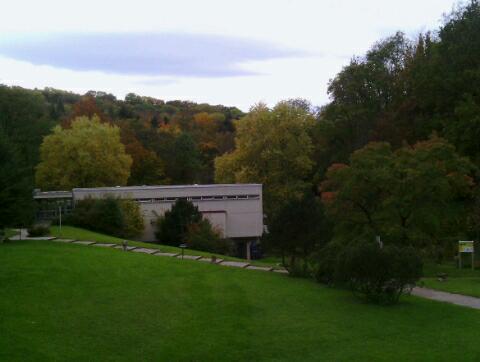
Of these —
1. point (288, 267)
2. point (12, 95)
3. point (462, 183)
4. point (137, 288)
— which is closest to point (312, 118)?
point (462, 183)

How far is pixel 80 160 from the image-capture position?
1903 inches

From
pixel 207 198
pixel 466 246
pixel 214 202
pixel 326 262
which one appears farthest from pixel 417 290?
pixel 207 198

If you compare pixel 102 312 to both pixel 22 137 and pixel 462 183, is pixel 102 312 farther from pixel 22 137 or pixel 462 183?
pixel 22 137

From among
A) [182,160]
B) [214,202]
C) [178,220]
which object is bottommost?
[178,220]

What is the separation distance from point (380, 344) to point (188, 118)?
277 feet

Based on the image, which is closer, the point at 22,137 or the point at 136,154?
the point at 22,137

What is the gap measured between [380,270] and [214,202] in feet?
87.6

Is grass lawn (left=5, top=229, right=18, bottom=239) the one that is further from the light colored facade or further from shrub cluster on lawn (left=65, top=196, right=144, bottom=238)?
the light colored facade

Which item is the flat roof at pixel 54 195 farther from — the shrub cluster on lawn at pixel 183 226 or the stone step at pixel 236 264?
the stone step at pixel 236 264

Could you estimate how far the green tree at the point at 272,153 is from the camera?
50.2m

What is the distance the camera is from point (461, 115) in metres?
40.0

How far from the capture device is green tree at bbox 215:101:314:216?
1975 inches

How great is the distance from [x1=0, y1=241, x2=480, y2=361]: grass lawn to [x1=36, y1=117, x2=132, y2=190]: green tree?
29046 mm

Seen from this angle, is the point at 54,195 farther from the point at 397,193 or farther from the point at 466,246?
the point at 466,246
